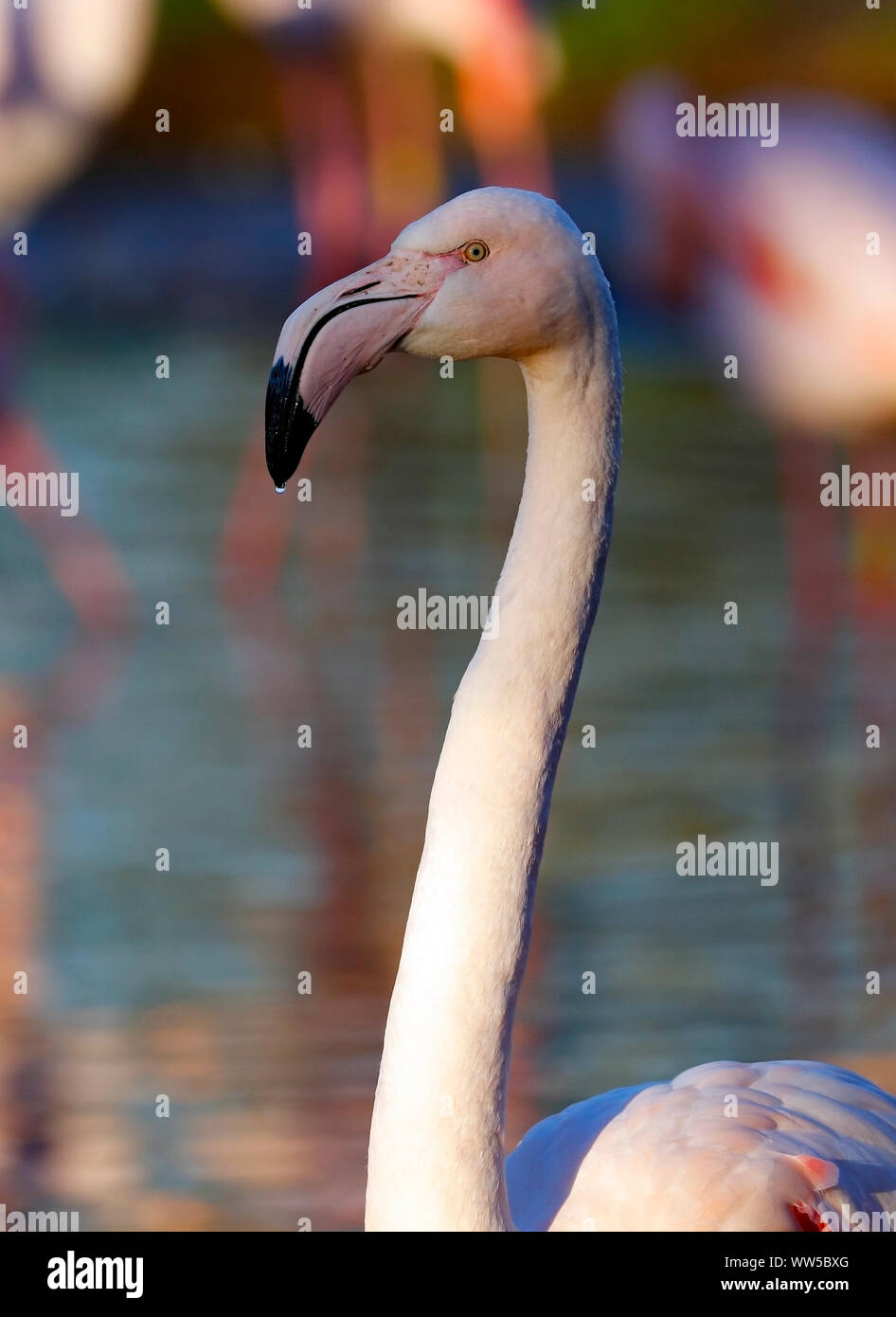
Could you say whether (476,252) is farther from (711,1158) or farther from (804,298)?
(804,298)

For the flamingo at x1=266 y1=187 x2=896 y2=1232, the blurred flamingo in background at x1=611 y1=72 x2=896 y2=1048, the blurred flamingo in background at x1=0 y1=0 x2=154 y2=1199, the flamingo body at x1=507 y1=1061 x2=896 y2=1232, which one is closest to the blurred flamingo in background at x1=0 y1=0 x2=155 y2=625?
the blurred flamingo in background at x1=0 y1=0 x2=154 y2=1199

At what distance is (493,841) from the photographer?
2.02 m

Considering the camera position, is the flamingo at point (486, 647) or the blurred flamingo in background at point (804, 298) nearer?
the flamingo at point (486, 647)

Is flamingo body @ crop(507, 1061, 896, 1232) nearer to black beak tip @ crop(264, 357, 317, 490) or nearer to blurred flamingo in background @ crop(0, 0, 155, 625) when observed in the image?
black beak tip @ crop(264, 357, 317, 490)

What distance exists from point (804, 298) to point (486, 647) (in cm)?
777

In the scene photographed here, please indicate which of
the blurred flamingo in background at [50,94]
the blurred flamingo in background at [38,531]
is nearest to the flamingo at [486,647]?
the blurred flamingo in background at [38,531]

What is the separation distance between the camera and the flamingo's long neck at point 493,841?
200 centimetres

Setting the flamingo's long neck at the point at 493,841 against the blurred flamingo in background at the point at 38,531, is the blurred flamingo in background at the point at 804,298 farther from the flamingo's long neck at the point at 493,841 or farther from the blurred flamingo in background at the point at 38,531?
the flamingo's long neck at the point at 493,841

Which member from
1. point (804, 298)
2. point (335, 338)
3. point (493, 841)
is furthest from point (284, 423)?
point (804, 298)

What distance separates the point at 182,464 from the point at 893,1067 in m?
4.93

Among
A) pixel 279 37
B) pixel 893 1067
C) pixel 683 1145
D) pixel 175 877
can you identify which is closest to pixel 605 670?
Answer: pixel 175 877

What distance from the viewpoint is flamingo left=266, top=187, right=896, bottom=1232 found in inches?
78.4
